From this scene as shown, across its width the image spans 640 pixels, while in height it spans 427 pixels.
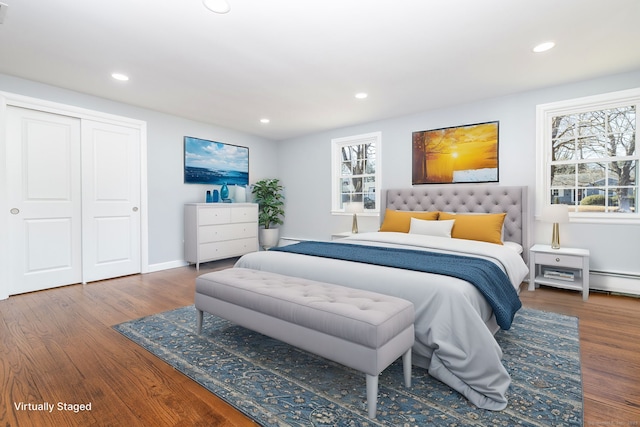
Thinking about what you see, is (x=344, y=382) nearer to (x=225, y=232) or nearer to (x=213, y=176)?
(x=225, y=232)

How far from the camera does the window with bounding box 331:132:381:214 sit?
516cm

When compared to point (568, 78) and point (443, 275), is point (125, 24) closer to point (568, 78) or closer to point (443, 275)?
point (443, 275)

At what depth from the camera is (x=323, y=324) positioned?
1.65m

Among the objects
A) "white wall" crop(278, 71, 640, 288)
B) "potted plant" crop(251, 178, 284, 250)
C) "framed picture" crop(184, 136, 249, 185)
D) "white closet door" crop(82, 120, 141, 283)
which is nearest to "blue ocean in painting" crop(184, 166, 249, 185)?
"framed picture" crop(184, 136, 249, 185)

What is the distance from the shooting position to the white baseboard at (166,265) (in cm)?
462

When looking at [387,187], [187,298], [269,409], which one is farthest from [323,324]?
[387,187]

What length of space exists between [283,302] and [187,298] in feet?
6.63

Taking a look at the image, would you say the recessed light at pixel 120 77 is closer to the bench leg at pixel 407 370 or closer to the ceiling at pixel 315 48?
the ceiling at pixel 315 48

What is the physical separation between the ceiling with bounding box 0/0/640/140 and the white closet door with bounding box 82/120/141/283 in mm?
603

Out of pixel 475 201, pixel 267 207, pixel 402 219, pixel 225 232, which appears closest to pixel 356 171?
pixel 402 219

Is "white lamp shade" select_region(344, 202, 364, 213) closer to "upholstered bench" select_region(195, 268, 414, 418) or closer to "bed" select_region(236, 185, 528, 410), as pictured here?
"bed" select_region(236, 185, 528, 410)

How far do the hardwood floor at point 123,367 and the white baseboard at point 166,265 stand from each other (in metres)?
1.25

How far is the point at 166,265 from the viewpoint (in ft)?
15.7

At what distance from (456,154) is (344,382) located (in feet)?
11.5
